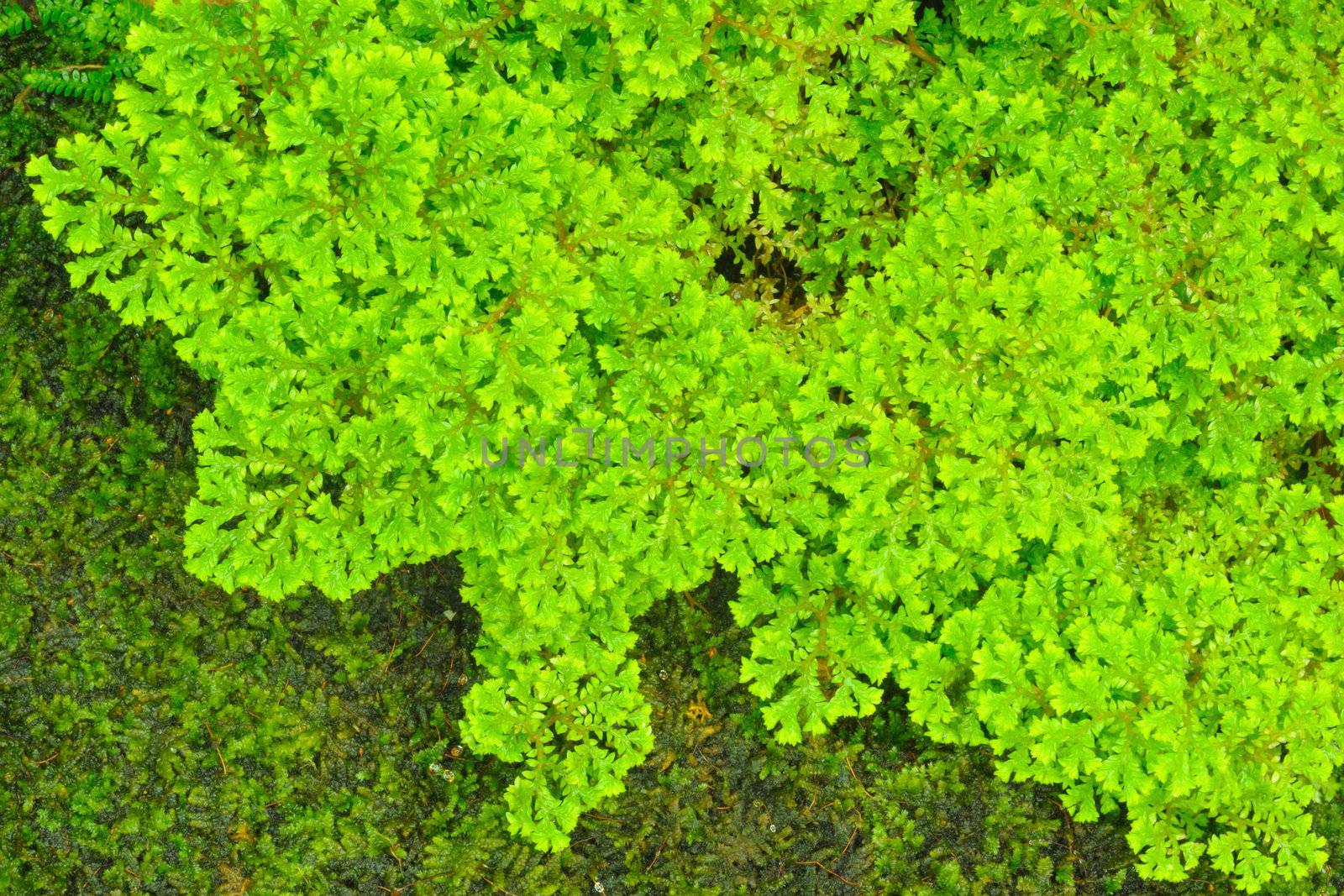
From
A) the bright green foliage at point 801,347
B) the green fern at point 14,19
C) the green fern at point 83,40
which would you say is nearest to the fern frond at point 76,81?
the green fern at point 83,40

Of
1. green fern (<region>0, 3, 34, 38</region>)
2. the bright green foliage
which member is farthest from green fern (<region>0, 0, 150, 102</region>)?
the bright green foliage

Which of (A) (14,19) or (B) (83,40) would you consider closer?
(A) (14,19)

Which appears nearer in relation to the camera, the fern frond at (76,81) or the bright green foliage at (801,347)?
the bright green foliage at (801,347)

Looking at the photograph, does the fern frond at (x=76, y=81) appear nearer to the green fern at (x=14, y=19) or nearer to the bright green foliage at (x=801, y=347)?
the green fern at (x=14, y=19)

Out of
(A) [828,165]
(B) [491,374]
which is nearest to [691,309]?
(B) [491,374]

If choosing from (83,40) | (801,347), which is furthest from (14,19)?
(801,347)

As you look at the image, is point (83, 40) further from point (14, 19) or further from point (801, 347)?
point (801, 347)

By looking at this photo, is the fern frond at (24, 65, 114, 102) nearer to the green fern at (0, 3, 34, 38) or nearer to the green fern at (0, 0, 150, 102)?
the green fern at (0, 0, 150, 102)

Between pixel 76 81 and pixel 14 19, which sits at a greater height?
pixel 14 19

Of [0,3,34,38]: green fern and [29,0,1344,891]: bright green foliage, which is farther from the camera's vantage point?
[0,3,34,38]: green fern
